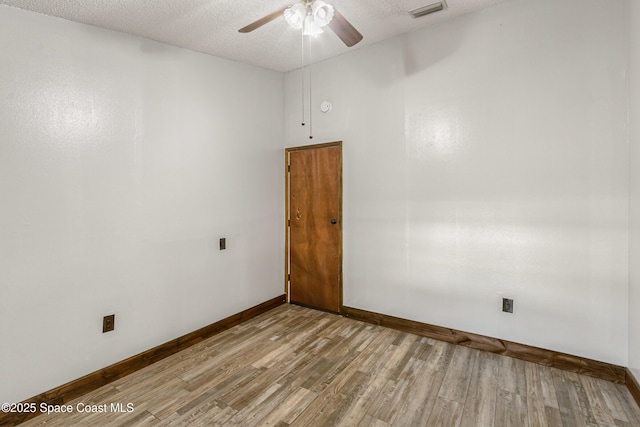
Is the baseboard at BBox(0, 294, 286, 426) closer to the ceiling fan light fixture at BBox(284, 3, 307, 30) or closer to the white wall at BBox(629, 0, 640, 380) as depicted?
the ceiling fan light fixture at BBox(284, 3, 307, 30)

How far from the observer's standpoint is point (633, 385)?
83.1 inches

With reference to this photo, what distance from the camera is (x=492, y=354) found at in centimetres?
272

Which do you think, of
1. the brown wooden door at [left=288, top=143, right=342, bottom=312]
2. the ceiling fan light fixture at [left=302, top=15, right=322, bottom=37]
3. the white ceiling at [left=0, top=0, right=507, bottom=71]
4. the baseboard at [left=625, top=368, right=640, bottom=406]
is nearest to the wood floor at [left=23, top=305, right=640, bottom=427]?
the baseboard at [left=625, top=368, right=640, bottom=406]

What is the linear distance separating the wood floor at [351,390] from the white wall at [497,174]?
367mm

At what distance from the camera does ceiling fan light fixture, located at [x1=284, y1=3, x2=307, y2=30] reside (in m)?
1.91

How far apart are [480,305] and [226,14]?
127 inches

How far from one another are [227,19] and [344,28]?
3.67 ft

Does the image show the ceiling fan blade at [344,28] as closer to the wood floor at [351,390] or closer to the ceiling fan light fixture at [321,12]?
the ceiling fan light fixture at [321,12]

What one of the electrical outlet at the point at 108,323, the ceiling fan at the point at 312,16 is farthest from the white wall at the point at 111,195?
the ceiling fan at the point at 312,16

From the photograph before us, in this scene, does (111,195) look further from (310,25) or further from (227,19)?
(310,25)

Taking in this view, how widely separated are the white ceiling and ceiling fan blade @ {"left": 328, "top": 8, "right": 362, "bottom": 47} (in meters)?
0.46

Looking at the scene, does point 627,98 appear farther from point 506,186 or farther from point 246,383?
point 246,383

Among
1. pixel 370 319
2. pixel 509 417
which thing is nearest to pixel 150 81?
pixel 370 319

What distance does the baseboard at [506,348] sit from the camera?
2324 millimetres
